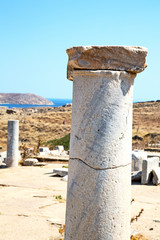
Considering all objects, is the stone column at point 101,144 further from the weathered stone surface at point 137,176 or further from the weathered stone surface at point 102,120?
the weathered stone surface at point 137,176

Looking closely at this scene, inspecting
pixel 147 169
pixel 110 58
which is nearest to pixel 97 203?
pixel 110 58

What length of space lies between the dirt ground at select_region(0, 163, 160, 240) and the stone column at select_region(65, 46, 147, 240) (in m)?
2.50

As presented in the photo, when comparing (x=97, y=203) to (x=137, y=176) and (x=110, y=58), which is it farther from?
(x=137, y=176)

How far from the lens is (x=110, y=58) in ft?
11.5

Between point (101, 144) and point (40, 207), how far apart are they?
16.5ft

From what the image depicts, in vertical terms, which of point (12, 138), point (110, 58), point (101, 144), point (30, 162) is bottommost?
point (30, 162)

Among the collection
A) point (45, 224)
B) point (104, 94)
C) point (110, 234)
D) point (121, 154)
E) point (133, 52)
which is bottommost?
point (45, 224)

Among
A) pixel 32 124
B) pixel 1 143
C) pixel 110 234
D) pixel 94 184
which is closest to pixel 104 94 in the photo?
pixel 94 184

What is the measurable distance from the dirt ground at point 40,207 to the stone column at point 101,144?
250 cm

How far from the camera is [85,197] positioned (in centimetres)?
345

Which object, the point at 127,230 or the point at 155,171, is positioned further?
the point at 155,171

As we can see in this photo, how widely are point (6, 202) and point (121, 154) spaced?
575 cm

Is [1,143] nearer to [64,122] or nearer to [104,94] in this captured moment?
[64,122]

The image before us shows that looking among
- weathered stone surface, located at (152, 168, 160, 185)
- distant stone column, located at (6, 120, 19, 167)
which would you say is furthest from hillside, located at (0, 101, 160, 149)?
weathered stone surface, located at (152, 168, 160, 185)
